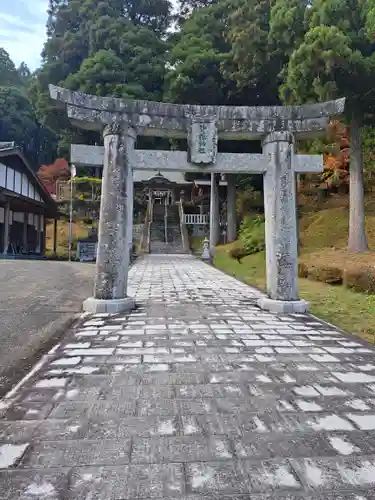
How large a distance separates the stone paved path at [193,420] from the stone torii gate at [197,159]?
202cm

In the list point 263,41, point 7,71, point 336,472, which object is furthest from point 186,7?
point 336,472

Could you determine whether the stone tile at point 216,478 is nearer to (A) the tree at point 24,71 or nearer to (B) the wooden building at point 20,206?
(B) the wooden building at point 20,206

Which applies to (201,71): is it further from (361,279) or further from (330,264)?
(361,279)

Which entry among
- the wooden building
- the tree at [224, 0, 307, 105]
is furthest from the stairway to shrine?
the tree at [224, 0, 307, 105]

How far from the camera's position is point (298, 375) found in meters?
3.84

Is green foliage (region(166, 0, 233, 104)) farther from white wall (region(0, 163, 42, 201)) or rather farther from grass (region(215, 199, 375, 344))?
white wall (region(0, 163, 42, 201))

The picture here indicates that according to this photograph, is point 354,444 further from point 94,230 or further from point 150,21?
point 150,21

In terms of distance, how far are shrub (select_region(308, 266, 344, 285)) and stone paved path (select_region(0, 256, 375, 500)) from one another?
5.79 meters

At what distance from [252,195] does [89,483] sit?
2545 centimetres

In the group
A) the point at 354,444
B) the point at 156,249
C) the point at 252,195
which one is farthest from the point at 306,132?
the point at 156,249

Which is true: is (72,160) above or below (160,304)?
above

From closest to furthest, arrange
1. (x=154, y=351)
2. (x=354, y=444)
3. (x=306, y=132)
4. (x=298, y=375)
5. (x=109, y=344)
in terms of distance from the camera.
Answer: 1. (x=354, y=444)
2. (x=298, y=375)
3. (x=154, y=351)
4. (x=109, y=344)
5. (x=306, y=132)

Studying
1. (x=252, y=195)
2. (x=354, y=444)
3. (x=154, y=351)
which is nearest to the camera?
(x=354, y=444)

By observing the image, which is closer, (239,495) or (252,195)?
(239,495)
